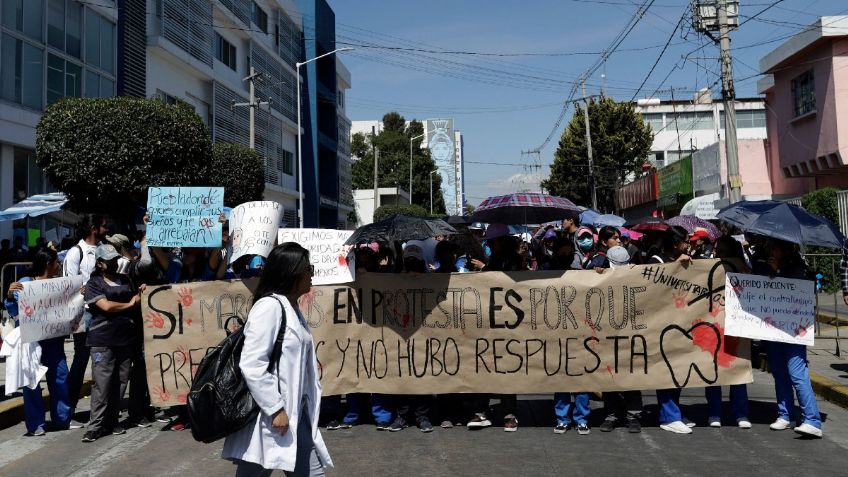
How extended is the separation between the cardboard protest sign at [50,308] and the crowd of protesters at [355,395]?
0.49 feet

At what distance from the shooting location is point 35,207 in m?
16.6

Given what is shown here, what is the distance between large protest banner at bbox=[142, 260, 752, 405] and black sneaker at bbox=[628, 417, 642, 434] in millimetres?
297

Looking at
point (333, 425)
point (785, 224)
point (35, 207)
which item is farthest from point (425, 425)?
point (35, 207)

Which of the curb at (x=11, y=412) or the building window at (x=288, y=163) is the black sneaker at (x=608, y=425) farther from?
the building window at (x=288, y=163)

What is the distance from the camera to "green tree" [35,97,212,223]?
1405 centimetres

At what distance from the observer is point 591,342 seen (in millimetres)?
7199

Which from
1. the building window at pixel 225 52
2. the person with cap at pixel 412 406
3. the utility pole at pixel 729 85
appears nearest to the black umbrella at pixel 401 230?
the person with cap at pixel 412 406

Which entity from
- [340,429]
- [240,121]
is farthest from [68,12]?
[340,429]

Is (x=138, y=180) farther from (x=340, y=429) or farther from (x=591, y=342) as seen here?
(x=591, y=342)

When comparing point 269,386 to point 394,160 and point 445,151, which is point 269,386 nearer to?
point 394,160

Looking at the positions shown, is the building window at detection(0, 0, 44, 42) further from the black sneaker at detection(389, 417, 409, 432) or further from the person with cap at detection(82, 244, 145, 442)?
the black sneaker at detection(389, 417, 409, 432)

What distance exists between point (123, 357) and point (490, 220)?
Answer: 4.43 m

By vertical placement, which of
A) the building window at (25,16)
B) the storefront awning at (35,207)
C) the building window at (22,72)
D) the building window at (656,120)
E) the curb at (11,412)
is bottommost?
the curb at (11,412)

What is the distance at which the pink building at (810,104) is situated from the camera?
940 inches
